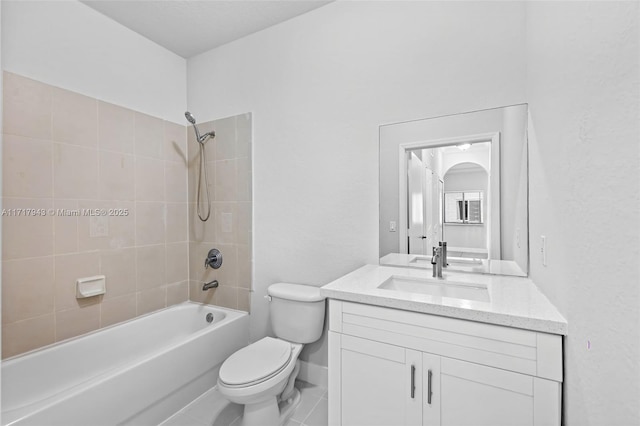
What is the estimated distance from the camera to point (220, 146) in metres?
2.46

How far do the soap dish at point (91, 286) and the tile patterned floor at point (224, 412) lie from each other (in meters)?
0.96

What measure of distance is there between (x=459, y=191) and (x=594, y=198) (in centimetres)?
97

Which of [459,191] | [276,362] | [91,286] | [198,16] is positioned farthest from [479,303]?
[198,16]

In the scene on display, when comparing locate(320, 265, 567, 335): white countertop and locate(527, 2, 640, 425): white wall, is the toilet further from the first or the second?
locate(527, 2, 640, 425): white wall

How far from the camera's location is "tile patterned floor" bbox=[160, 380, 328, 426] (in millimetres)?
1701

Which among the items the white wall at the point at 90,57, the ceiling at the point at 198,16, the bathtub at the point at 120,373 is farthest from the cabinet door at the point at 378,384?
the white wall at the point at 90,57

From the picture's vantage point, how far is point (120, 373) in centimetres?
144

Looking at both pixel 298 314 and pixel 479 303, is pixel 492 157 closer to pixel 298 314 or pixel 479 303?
pixel 479 303

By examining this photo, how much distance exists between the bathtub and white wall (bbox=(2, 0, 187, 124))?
5.45 feet

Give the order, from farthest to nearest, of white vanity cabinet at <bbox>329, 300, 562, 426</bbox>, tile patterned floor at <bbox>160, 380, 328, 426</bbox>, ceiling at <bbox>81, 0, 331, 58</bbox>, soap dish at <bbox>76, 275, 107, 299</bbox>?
ceiling at <bbox>81, 0, 331, 58</bbox>, soap dish at <bbox>76, 275, 107, 299</bbox>, tile patterned floor at <bbox>160, 380, 328, 426</bbox>, white vanity cabinet at <bbox>329, 300, 562, 426</bbox>

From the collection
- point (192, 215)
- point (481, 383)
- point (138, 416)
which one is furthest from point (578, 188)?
point (192, 215)

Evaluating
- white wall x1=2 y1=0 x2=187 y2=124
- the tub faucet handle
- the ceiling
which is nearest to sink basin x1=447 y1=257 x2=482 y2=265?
the tub faucet handle

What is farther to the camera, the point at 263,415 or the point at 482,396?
the point at 263,415

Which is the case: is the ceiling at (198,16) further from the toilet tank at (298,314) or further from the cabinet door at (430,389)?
the cabinet door at (430,389)
